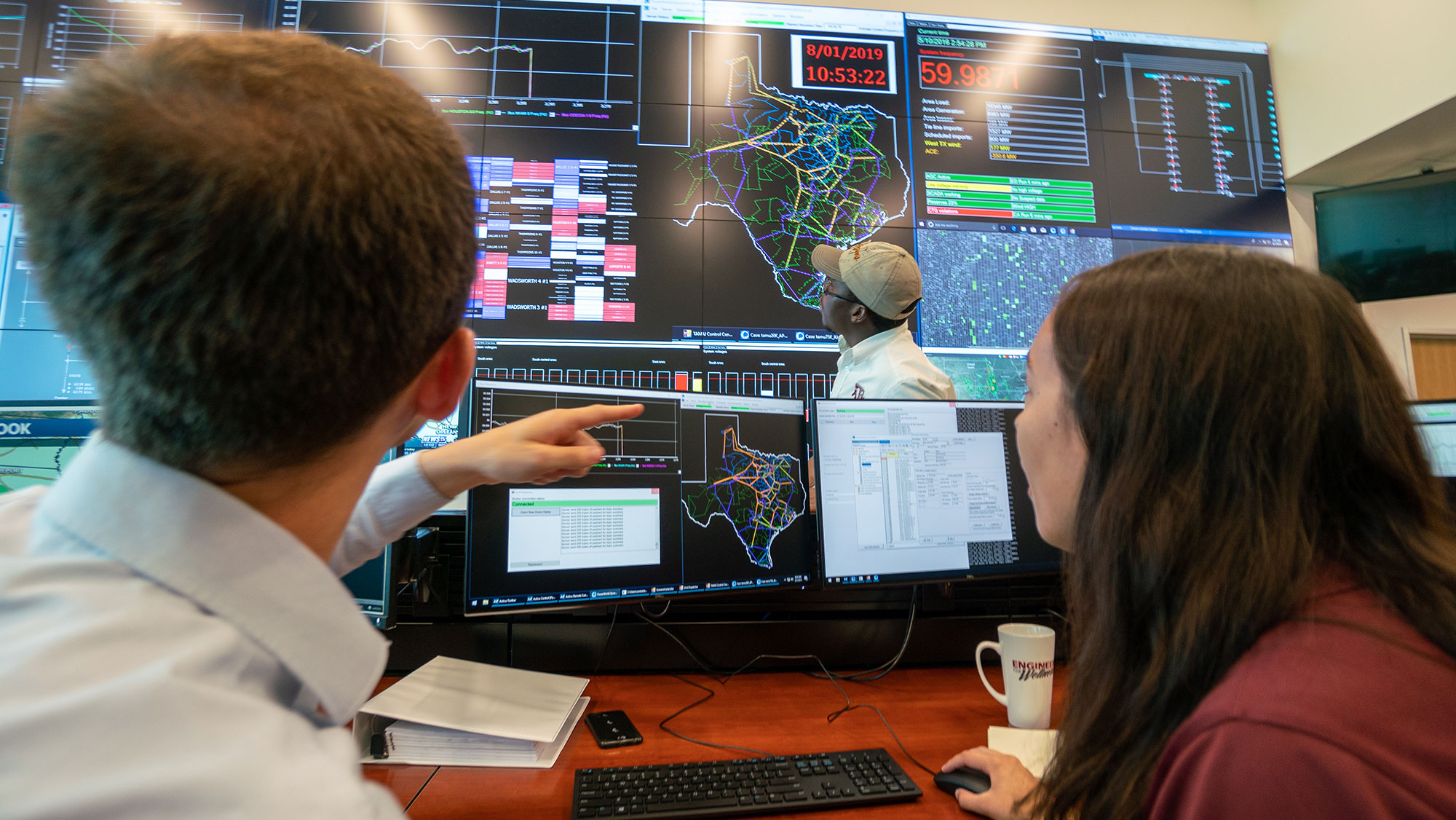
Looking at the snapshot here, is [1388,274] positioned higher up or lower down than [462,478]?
higher up

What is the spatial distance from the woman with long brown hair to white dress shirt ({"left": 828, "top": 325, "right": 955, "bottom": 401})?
1.45 meters

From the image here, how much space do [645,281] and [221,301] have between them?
8.24ft

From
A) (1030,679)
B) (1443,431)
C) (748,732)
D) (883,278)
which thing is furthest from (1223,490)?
(883,278)

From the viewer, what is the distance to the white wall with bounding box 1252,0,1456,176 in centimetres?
265

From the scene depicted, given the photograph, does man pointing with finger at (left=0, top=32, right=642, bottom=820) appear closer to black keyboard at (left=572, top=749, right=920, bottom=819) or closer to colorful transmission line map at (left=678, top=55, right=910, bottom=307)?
black keyboard at (left=572, top=749, right=920, bottom=819)

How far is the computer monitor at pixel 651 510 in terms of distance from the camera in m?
1.07

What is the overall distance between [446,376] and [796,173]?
263cm

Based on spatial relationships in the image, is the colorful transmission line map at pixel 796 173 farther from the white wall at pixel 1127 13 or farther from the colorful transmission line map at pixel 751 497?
the colorful transmission line map at pixel 751 497

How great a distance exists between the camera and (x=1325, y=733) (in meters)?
0.45

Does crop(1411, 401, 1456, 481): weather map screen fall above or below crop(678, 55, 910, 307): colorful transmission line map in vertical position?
below

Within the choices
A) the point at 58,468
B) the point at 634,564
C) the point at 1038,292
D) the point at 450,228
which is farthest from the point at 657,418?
the point at 1038,292

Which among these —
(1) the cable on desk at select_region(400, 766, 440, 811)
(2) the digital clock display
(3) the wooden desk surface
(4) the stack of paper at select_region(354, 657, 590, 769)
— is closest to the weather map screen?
(3) the wooden desk surface

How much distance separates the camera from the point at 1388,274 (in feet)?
9.68

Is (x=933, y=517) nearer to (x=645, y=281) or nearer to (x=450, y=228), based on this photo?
(x=450, y=228)
